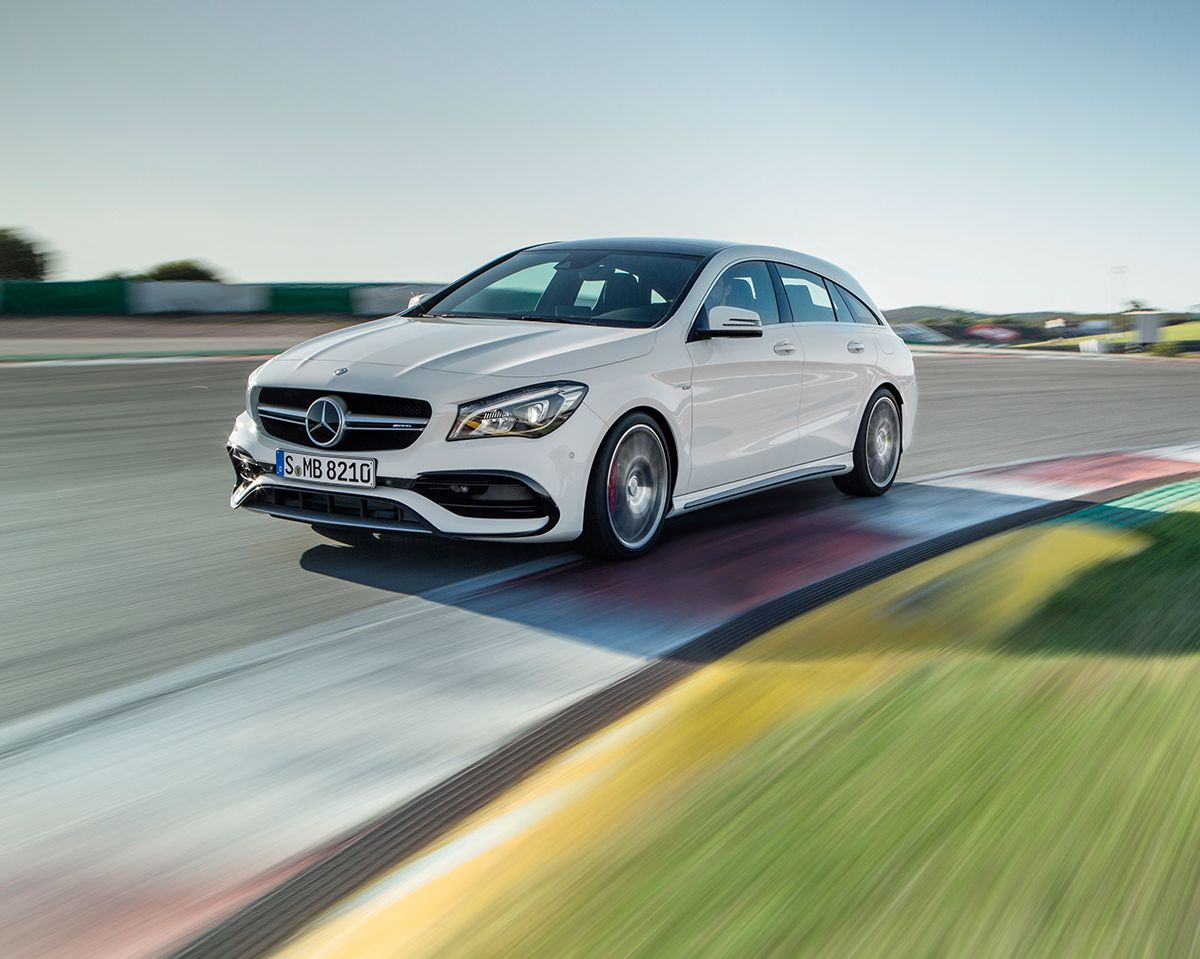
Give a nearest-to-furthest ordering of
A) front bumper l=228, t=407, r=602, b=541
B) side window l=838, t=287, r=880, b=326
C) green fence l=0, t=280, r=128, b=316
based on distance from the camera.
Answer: front bumper l=228, t=407, r=602, b=541 → side window l=838, t=287, r=880, b=326 → green fence l=0, t=280, r=128, b=316

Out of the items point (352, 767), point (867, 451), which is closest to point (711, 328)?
point (867, 451)

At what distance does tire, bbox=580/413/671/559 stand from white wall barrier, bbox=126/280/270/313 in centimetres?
3422

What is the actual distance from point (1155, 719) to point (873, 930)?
1.69m

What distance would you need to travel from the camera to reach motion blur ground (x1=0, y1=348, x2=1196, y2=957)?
309 centimetres

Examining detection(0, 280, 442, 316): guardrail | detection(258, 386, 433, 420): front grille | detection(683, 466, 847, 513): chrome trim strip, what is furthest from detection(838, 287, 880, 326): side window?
detection(0, 280, 442, 316): guardrail

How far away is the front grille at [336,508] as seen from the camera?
5754 mm

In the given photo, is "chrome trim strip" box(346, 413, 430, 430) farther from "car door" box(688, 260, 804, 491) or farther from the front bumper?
"car door" box(688, 260, 804, 491)

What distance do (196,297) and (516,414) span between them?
3552cm

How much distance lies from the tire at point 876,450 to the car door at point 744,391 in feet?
3.31

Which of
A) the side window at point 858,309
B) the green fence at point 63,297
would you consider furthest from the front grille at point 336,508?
the green fence at point 63,297

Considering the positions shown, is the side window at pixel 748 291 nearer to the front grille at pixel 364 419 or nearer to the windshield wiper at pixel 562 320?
the windshield wiper at pixel 562 320

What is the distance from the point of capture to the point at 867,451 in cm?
859

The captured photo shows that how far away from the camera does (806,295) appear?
816cm

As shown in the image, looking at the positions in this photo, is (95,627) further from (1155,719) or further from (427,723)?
(1155,719)
